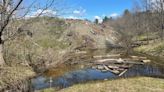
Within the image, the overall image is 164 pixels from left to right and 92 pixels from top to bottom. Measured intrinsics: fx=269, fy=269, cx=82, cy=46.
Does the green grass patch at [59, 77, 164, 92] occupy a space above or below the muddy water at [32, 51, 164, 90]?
above

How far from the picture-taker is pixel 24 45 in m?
20.9

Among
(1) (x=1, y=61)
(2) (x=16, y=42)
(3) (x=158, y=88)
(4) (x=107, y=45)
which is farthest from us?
(4) (x=107, y=45)

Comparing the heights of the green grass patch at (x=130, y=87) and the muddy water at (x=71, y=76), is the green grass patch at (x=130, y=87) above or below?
above

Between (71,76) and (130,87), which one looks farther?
(71,76)

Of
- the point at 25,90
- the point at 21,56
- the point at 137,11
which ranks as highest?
the point at 137,11

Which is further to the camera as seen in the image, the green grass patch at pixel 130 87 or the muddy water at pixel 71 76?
the muddy water at pixel 71 76

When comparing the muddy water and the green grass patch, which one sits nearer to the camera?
the green grass patch

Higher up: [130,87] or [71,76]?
[130,87]

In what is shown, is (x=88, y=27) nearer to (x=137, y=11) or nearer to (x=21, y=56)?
(x=137, y=11)

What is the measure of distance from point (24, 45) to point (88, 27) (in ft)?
158

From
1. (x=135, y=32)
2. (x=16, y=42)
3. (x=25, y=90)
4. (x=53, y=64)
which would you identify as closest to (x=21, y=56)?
(x=16, y=42)

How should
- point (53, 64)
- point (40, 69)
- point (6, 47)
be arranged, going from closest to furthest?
point (6, 47) < point (40, 69) < point (53, 64)

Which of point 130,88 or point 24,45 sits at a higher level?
point 24,45

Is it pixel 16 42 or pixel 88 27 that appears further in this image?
pixel 88 27
